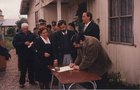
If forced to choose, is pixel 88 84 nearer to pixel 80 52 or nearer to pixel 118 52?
pixel 80 52

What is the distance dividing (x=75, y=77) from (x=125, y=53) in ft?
9.88

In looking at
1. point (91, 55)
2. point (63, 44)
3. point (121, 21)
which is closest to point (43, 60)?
point (63, 44)

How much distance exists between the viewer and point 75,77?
6.28m

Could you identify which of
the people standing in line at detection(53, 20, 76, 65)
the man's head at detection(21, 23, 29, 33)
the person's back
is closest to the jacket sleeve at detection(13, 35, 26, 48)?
the man's head at detection(21, 23, 29, 33)

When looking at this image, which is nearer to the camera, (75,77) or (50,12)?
(75,77)

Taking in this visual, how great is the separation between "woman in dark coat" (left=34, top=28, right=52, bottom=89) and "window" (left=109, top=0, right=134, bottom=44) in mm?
2042

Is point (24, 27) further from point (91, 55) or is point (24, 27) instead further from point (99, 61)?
point (91, 55)

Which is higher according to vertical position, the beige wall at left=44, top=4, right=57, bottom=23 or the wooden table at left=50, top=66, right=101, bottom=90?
the beige wall at left=44, top=4, right=57, bottom=23

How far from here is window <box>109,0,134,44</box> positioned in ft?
29.0

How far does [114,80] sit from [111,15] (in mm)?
1970

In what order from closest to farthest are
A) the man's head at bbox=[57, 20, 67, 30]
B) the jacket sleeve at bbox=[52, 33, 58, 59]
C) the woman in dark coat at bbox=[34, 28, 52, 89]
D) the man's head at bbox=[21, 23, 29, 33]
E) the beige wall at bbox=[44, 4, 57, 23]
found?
the woman in dark coat at bbox=[34, 28, 52, 89] → the jacket sleeve at bbox=[52, 33, 58, 59] → the man's head at bbox=[57, 20, 67, 30] → the man's head at bbox=[21, 23, 29, 33] → the beige wall at bbox=[44, 4, 57, 23]

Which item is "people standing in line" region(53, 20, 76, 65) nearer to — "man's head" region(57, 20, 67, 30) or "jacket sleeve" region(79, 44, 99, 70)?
"man's head" region(57, 20, 67, 30)

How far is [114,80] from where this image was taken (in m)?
9.30

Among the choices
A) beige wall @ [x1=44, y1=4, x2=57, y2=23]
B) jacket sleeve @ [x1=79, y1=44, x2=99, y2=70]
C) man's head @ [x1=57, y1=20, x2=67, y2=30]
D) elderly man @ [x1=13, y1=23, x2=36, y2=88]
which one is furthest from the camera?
beige wall @ [x1=44, y1=4, x2=57, y2=23]
